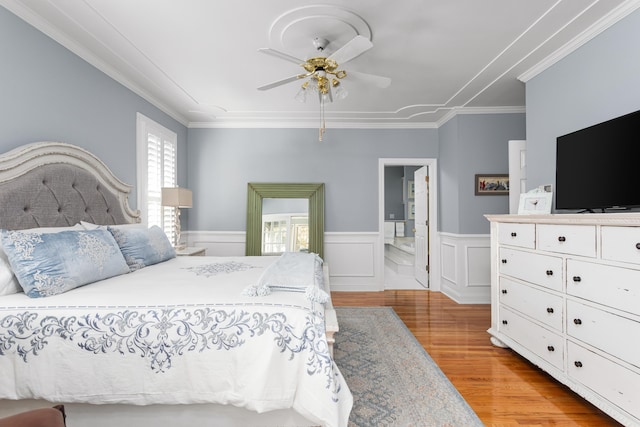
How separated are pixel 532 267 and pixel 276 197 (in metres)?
3.36

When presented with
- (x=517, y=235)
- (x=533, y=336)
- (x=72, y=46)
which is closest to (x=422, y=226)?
(x=517, y=235)

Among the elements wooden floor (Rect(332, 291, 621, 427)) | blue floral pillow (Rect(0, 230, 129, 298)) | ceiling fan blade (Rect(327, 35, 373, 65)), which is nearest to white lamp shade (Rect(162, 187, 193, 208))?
blue floral pillow (Rect(0, 230, 129, 298))

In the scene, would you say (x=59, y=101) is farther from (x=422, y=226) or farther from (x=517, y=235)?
(x=422, y=226)

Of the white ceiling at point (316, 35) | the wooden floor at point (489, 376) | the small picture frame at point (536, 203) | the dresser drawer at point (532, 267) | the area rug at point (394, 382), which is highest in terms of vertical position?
the white ceiling at point (316, 35)

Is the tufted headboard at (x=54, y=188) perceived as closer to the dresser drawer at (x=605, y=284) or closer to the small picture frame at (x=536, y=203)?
the dresser drawer at (x=605, y=284)

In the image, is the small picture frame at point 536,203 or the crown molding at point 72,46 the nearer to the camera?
the crown molding at point 72,46

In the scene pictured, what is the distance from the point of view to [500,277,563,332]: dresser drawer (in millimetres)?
2111

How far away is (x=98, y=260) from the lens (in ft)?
6.34

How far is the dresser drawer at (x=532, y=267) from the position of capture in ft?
6.97

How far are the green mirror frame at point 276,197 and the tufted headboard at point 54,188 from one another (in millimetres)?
1980

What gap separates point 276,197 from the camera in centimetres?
479

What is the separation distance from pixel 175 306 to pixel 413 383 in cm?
168

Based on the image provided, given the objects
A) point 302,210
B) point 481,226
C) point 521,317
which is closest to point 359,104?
point 302,210

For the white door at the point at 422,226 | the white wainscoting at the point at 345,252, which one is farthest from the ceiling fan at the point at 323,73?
the white door at the point at 422,226
